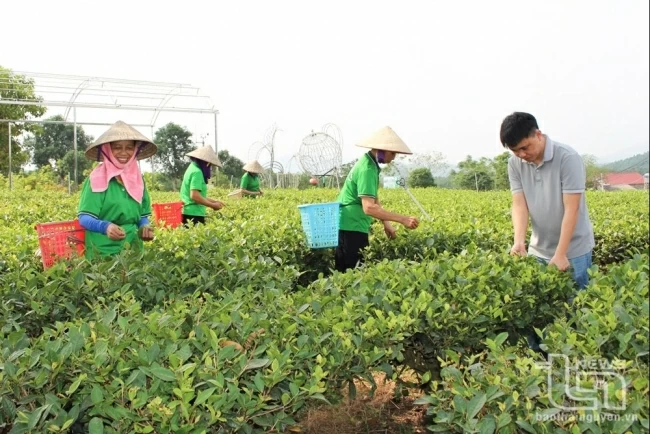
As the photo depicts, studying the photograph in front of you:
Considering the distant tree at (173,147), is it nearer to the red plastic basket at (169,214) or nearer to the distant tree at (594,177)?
the distant tree at (594,177)

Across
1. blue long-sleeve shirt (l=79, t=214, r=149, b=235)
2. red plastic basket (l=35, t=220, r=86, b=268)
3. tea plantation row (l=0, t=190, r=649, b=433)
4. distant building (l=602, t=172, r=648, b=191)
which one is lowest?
tea plantation row (l=0, t=190, r=649, b=433)

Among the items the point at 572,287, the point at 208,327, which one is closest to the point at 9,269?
the point at 208,327

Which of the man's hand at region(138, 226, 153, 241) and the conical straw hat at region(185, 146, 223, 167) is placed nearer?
the man's hand at region(138, 226, 153, 241)

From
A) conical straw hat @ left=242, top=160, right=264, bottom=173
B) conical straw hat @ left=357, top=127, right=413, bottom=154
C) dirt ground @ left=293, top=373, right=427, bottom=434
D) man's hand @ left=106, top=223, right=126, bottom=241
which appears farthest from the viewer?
conical straw hat @ left=242, top=160, right=264, bottom=173

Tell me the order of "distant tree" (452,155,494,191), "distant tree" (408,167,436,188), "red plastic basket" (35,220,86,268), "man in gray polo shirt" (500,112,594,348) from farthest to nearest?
"distant tree" (408,167,436,188), "distant tree" (452,155,494,191), "red plastic basket" (35,220,86,268), "man in gray polo shirt" (500,112,594,348)

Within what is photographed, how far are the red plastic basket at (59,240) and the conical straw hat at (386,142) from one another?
1918mm

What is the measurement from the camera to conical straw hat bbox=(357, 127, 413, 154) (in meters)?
3.98

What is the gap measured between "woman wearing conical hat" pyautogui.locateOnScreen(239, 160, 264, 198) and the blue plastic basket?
6123mm

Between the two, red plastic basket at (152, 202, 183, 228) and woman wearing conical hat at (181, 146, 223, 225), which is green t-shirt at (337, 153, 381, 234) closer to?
woman wearing conical hat at (181, 146, 223, 225)

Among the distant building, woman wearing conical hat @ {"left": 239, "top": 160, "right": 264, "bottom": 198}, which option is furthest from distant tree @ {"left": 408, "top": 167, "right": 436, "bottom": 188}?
woman wearing conical hat @ {"left": 239, "top": 160, "right": 264, "bottom": 198}

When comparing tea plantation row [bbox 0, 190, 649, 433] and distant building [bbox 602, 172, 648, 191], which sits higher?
distant building [bbox 602, 172, 648, 191]

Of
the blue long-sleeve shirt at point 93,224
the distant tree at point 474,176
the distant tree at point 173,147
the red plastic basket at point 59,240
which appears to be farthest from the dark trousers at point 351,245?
the distant tree at point 173,147

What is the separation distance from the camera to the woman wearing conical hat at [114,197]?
3.47m

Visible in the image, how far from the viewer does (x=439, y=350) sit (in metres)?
2.58
